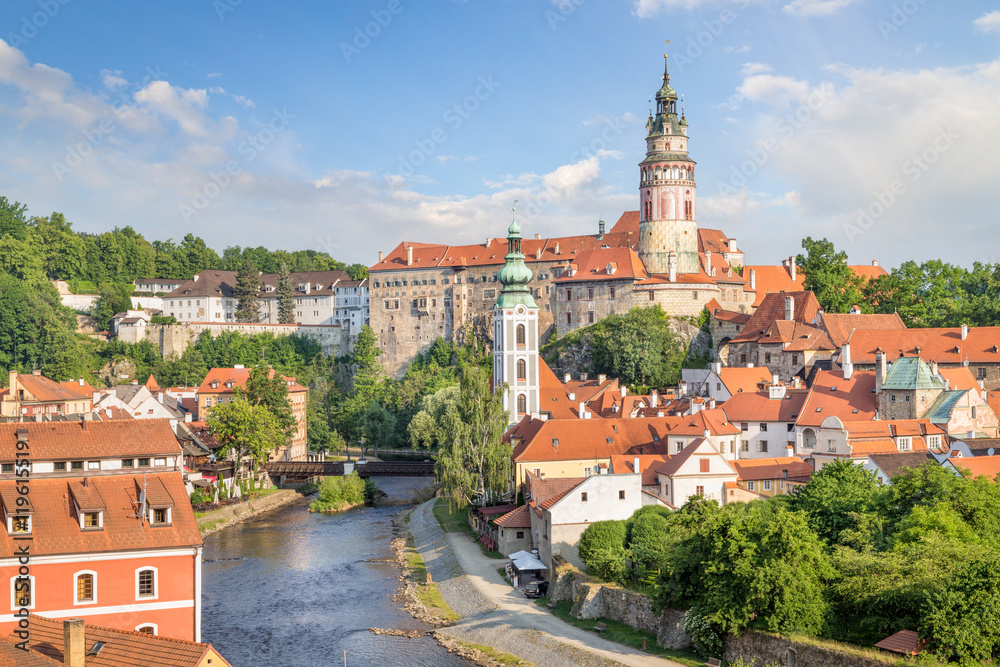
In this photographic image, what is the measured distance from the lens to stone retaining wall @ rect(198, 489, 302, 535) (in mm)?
50500

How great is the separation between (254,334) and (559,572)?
66575 mm

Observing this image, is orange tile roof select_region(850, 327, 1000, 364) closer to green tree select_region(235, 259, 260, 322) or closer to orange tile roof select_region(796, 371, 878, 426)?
orange tile roof select_region(796, 371, 878, 426)

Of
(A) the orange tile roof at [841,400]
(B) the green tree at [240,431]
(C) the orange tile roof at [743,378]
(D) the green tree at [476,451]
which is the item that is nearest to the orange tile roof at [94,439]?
(D) the green tree at [476,451]

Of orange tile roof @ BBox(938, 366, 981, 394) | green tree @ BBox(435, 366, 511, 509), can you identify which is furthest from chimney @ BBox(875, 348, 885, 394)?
green tree @ BBox(435, 366, 511, 509)

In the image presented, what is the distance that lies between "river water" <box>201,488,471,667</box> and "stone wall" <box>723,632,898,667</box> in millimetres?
8023

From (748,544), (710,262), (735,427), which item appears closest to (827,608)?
(748,544)

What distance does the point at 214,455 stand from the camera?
2308 inches

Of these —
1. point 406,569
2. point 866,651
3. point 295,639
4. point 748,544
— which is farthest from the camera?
point 406,569

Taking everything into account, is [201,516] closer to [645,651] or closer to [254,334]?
[645,651]

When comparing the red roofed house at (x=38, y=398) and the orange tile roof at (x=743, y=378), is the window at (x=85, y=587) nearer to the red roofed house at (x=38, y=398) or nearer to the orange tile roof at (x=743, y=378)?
the red roofed house at (x=38, y=398)

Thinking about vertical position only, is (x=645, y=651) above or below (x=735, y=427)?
below

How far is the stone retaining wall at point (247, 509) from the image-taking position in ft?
Result: 166

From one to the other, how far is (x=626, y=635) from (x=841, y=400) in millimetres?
24140

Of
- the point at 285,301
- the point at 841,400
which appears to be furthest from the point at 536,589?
the point at 285,301
